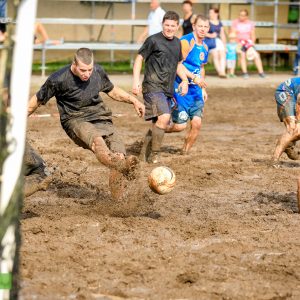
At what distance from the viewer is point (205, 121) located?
1578cm

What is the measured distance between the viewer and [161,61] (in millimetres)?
11562

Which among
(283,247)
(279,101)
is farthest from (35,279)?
(279,101)

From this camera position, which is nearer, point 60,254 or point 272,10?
point 60,254

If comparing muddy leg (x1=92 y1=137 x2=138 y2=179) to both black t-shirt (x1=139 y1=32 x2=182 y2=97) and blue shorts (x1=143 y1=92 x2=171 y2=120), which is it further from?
black t-shirt (x1=139 y1=32 x2=182 y2=97)

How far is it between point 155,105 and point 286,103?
1.67 meters

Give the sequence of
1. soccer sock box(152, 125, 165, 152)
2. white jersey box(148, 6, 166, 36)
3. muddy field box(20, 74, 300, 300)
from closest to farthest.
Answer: muddy field box(20, 74, 300, 300)
soccer sock box(152, 125, 165, 152)
white jersey box(148, 6, 166, 36)

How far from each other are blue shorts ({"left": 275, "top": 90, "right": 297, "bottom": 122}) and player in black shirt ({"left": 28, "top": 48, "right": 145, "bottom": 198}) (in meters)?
2.66

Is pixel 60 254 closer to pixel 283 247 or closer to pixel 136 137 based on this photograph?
pixel 283 247

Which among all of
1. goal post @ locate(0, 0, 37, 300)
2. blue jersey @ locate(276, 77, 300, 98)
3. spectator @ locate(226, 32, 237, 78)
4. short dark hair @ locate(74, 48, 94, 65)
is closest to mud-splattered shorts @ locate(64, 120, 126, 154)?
short dark hair @ locate(74, 48, 94, 65)

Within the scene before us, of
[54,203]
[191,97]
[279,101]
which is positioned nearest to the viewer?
[54,203]

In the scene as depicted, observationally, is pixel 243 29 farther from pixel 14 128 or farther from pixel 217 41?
pixel 14 128

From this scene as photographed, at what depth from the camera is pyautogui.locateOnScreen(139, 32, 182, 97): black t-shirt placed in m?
11.5

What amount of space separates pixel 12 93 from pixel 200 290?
77.9 inches

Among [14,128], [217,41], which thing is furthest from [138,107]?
[217,41]
